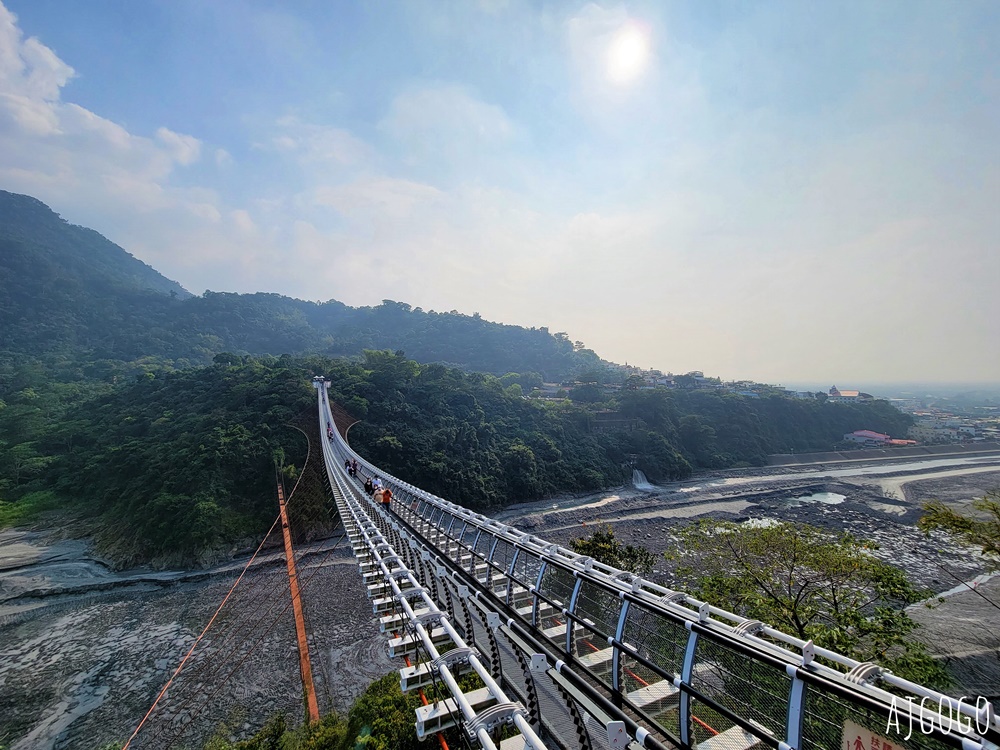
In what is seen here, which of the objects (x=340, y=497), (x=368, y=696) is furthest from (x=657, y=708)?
(x=340, y=497)

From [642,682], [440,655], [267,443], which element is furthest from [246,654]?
[642,682]

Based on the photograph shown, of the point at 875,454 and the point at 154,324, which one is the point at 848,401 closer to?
the point at 875,454

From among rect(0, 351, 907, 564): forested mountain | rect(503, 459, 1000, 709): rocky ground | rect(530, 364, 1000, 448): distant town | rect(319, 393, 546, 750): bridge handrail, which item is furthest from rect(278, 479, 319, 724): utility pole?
rect(530, 364, 1000, 448): distant town

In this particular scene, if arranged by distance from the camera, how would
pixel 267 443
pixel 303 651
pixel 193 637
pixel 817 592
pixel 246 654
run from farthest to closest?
pixel 267 443
pixel 193 637
pixel 246 654
pixel 303 651
pixel 817 592

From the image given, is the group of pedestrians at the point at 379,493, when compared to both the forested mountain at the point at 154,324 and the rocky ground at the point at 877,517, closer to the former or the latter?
the rocky ground at the point at 877,517

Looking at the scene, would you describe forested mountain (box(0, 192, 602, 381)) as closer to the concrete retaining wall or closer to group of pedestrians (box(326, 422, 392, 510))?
the concrete retaining wall
